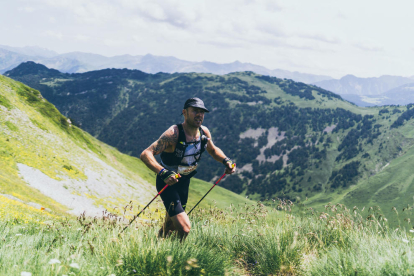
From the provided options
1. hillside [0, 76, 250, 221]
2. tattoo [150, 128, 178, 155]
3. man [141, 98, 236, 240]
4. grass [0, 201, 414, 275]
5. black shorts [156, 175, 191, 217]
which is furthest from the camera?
hillside [0, 76, 250, 221]

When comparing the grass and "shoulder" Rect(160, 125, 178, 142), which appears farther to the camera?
"shoulder" Rect(160, 125, 178, 142)

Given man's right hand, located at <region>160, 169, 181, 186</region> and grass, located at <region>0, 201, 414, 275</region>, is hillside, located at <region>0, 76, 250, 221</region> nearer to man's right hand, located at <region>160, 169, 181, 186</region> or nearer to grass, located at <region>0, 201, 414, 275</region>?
grass, located at <region>0, 201, 414, 275</region>

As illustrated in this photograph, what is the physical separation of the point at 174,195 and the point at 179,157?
0.92 meters

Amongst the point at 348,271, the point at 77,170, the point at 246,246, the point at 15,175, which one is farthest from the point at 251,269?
the point at 77,170

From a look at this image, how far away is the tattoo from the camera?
5.68 m

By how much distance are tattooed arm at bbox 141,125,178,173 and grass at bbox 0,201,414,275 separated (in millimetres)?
1325

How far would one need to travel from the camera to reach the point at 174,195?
5.84m

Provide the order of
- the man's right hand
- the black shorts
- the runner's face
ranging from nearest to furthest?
the man's right hand < the black shorts < the runner's face

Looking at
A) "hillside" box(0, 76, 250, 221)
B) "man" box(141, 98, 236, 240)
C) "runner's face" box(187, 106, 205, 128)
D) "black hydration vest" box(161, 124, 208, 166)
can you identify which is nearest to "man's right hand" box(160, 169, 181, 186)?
"man" box(141, 98, 236, 240)

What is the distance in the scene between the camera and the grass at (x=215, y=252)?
333 centimetres

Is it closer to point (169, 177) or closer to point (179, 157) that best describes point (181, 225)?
point (169, 177)

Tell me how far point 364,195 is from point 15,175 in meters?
206

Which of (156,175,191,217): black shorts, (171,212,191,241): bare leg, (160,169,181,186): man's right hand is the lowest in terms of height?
(171,212,191,241): bare leg

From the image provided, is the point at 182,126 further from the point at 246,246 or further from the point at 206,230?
the point at 246,246
